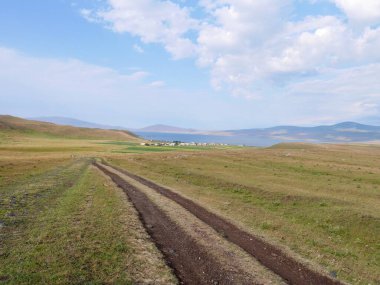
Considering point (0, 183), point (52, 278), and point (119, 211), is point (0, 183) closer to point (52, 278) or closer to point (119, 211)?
point (119, 211)

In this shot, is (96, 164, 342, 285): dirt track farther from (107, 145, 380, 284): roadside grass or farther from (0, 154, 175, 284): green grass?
(107, 145, 380, 284): roadside grass

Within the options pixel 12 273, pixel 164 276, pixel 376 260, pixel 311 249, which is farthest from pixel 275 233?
pixel 12 273

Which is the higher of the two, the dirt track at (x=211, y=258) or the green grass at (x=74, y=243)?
the green grass at (x=74, y=243)

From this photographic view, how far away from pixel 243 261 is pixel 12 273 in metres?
10.1

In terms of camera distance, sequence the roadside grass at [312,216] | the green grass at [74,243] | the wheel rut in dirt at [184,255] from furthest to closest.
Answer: the roadside grass at [312,216], the wheel rut in dirt at [184,255], the green grass at [74,243]

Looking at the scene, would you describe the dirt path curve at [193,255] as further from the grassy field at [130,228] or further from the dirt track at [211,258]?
the grassy field at [130,228]

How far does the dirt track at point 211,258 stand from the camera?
14.1 meters

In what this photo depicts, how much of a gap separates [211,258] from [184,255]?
1.34 meters

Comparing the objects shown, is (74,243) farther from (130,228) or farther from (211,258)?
(211,258)

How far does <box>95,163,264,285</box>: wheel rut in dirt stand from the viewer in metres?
13.8

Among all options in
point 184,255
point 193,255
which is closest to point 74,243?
point 184,255

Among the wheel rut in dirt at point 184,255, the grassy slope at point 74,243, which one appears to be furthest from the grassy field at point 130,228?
the wheel rut in dirt at point 184,255

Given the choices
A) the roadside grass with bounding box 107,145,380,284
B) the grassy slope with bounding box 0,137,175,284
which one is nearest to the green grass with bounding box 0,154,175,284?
the grassy slope with bounding box 0,137,175,284

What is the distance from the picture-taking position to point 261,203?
31.9 m
